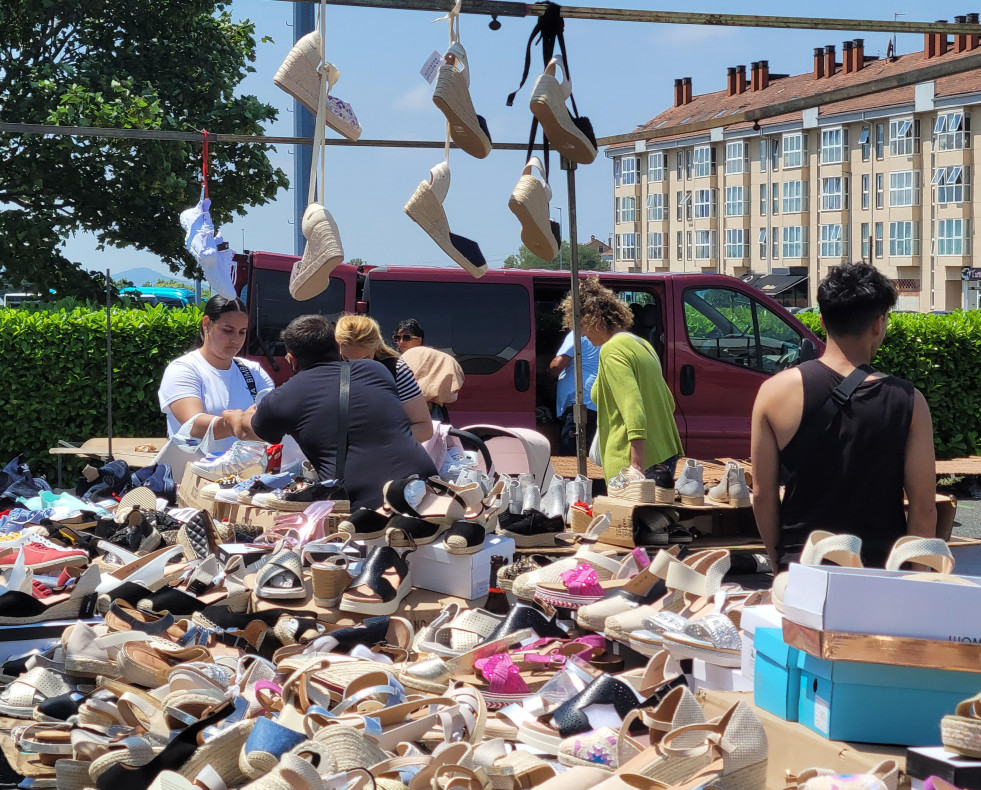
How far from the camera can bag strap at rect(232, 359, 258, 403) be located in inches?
218

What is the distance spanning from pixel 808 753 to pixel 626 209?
86482 mm

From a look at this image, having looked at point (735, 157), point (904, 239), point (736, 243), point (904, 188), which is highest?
point (735, 157)

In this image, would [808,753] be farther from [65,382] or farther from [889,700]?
[65,382]

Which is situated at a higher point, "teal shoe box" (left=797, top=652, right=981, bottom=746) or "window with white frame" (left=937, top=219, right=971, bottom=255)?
"window with white frame" (left=937, top=219, right=971, bottom=255)

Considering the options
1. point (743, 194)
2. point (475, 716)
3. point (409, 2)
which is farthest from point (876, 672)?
point (743, 194)

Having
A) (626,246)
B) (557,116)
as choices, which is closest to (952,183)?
(626,246)

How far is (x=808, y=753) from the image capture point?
199 centimetres

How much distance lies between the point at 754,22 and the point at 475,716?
2.96 m

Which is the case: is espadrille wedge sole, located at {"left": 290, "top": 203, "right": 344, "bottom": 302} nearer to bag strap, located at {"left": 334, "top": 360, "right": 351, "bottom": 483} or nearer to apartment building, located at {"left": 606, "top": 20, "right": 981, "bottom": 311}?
bag strap, located at {"left": 334, "top": 360, "right": 351, "bottom": 483}

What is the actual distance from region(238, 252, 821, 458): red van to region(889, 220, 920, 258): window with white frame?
188 feet

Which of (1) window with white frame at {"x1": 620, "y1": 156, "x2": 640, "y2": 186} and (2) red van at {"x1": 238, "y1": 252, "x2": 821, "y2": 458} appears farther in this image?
(1) window with white frame at {"x1": 620, "y1": 156, "x2": 640, "y2": 186}

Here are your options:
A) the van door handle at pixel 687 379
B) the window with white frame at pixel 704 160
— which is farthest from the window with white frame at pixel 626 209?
the van door handle at pixel 687 379

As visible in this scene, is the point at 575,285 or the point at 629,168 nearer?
the point at 575,285

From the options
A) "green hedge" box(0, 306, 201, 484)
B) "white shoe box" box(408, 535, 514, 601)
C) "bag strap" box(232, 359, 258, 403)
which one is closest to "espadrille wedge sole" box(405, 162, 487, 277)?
"white shoe box" box(408, 535, 514, 601)
